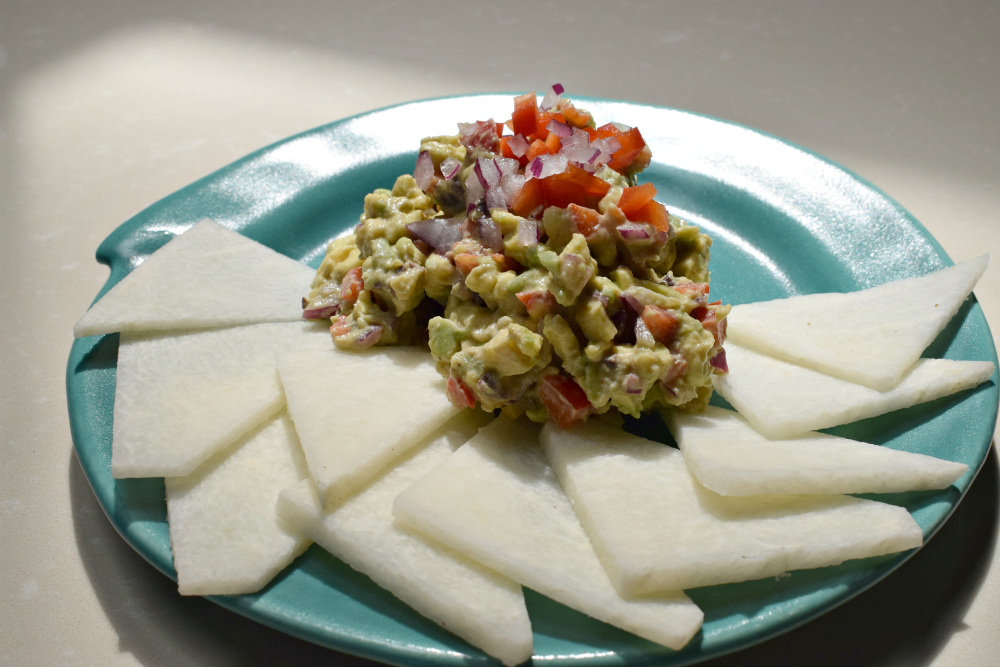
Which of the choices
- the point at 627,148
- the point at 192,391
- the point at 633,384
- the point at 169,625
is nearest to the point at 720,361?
the point at 633,384

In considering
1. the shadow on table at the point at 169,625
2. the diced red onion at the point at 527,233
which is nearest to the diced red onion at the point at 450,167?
the diced red onion at the point at 527,233

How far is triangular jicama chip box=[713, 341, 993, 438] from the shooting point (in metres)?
2.77

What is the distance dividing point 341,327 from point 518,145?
1015 mm

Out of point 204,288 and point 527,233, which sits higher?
point 527,233

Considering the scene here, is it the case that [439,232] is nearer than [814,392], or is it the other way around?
[814,392]

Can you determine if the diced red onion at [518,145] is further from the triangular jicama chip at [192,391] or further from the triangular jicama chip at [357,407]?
the triangular jicama chip at [192,391]

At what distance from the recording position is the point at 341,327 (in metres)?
3.28

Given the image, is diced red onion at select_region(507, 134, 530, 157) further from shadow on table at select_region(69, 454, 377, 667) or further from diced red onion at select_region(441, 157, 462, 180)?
shadow on table at select_region(69, 454, 377, 667)

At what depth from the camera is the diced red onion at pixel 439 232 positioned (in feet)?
10.5

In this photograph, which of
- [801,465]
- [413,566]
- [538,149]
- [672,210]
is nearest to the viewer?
[413,566]

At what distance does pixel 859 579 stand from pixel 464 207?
195 centimetres

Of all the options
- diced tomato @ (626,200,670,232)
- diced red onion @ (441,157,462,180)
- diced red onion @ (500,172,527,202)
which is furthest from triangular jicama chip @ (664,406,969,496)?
diced red onion @ (441,157,462,180)

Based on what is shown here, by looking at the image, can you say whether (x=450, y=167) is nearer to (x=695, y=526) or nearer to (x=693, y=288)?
(x=693, y=288)

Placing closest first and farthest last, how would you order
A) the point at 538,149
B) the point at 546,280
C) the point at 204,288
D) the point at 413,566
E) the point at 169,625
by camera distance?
the point at 413,566 → the point at 169,625 → the point at 546,280 → the point at 538,149 → the point at 204,288
